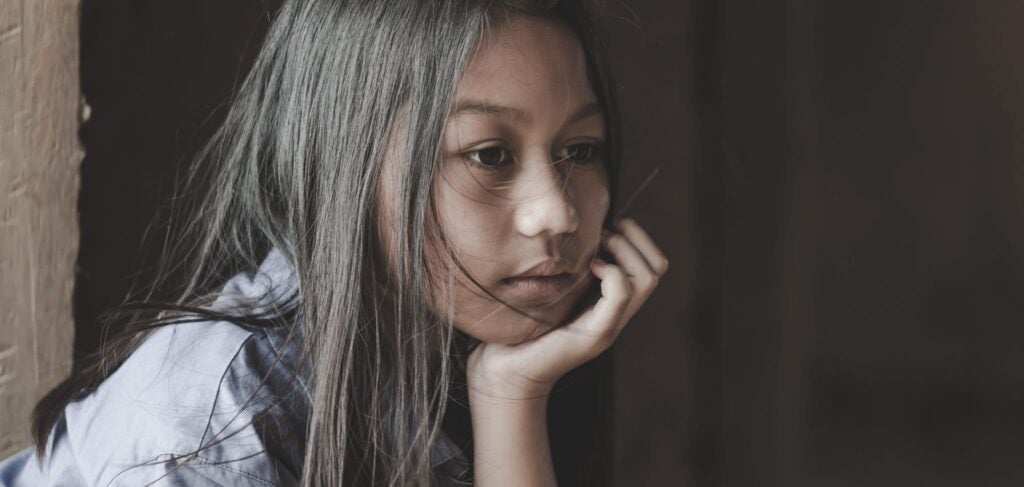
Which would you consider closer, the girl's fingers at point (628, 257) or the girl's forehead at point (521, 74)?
the girl's forehead at point (521, 74)

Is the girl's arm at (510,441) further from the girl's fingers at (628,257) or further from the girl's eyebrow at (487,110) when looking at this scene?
the girl's eyebrow at (487,110)

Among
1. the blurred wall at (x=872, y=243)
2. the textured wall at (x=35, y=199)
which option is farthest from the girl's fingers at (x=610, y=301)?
the blurred wall at (x=872, y=243)

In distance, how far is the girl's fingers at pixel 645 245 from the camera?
32.0 inches

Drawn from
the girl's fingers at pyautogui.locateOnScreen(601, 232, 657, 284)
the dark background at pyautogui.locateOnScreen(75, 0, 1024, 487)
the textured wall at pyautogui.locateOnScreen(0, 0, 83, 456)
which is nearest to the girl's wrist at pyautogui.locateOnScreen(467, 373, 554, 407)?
the girl's fingers at pyautogui.locateOnScreen(601, 232, 657, 284)

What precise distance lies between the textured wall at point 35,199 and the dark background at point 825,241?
0.61 metres

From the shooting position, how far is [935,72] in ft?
4.01

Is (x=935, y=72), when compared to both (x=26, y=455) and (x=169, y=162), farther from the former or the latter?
(x=26, y=455)

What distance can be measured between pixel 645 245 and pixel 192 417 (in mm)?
377

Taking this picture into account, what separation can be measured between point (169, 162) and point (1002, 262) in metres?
0.97

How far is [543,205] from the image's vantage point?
70cm

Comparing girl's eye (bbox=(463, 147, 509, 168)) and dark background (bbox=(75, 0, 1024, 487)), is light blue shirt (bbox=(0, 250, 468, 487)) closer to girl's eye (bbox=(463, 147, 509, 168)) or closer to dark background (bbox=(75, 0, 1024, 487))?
girl's eye (bbox=(463, 147, 509, 168))

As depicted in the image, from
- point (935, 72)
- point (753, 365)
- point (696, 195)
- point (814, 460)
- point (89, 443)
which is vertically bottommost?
point (814, 460)

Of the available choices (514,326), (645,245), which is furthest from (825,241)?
(514,326)

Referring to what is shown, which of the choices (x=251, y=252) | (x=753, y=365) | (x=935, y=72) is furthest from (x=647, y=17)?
(x=251, y=252)
